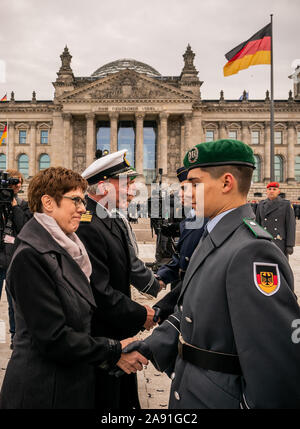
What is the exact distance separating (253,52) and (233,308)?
1801cm

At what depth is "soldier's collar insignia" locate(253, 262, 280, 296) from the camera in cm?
147

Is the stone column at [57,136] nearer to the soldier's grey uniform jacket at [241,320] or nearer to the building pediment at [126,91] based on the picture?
the building pediment at [126,91]

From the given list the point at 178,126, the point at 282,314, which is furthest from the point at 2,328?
the point at 178,126

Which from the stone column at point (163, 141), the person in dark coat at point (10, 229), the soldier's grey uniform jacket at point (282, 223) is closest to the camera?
the person in dark coat at point (10, 229)

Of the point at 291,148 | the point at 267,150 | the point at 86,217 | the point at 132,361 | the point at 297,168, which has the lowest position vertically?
Result: the point at 132,361

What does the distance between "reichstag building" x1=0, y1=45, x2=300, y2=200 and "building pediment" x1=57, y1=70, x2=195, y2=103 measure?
0.14m

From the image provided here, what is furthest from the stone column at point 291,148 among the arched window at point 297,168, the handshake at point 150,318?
the handshake at point 150,318

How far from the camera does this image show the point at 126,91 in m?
51.1

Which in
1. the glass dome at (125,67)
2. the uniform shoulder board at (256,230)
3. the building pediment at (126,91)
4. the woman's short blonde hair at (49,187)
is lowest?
the uniform shoulder board at (256,230)

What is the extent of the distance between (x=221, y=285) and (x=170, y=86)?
173ft

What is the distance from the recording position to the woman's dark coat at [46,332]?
185 cm

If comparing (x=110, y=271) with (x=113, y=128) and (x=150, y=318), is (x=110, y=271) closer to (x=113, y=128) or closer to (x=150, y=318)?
(x=150, y=318)

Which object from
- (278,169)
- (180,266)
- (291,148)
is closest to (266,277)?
(180,266)

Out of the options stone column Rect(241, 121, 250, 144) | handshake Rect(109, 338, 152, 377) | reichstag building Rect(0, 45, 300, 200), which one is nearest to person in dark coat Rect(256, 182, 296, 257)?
handshake Rect(109, 338, 152, 377)
